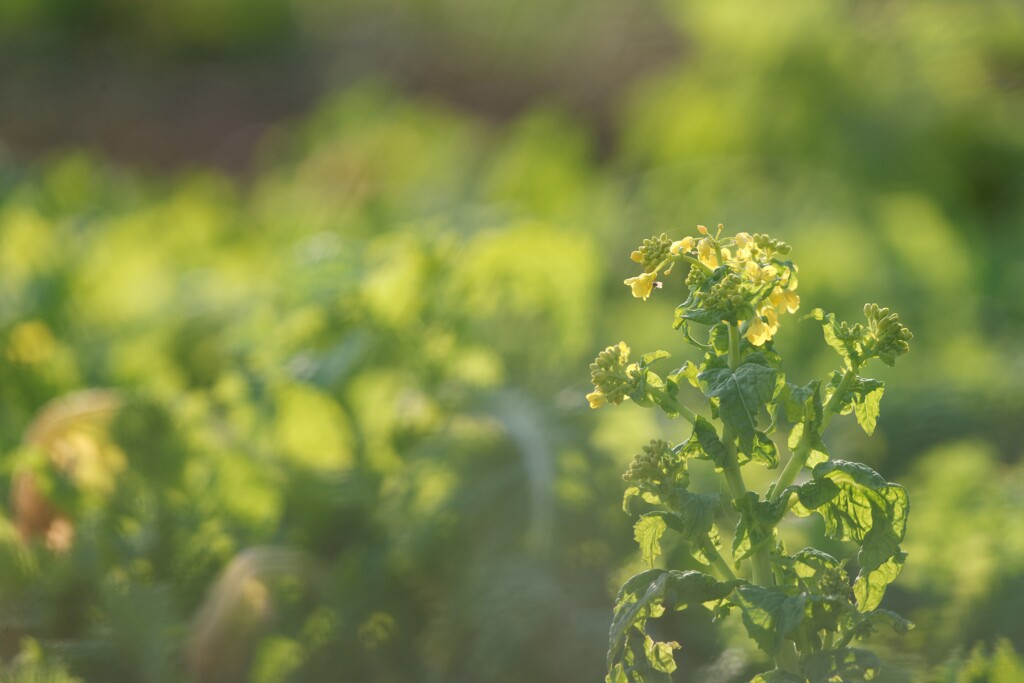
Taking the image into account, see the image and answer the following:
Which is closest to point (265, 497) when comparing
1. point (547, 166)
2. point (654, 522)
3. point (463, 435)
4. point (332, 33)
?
point (463, 435)

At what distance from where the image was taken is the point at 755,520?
0.85 meters

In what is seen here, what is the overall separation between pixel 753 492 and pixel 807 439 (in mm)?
59

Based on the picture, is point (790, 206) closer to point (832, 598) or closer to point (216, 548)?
Result: point (216, 548)

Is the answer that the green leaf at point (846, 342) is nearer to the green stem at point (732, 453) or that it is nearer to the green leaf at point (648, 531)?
the green stem at point (732, 453)

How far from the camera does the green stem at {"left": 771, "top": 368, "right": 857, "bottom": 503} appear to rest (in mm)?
854

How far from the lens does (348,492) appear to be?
1.54 m

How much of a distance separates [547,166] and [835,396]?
2249 millimetres

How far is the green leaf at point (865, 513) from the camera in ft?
2.73

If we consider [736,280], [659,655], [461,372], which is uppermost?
[461,372]

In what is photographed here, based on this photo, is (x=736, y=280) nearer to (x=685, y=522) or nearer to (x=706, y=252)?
(x=706, y=252)

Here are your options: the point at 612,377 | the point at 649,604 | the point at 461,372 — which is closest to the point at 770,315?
the point at 612,377

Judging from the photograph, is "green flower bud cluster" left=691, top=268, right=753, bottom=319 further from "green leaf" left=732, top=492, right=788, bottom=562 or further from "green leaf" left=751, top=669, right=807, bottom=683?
"green leaf" left=751, top=669, right=807, bottom=683

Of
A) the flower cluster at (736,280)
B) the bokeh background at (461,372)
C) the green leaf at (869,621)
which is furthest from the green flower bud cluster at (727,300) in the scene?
the bokeh background at (461,372)

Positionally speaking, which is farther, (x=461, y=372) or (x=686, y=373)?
(x=461, y=372)
